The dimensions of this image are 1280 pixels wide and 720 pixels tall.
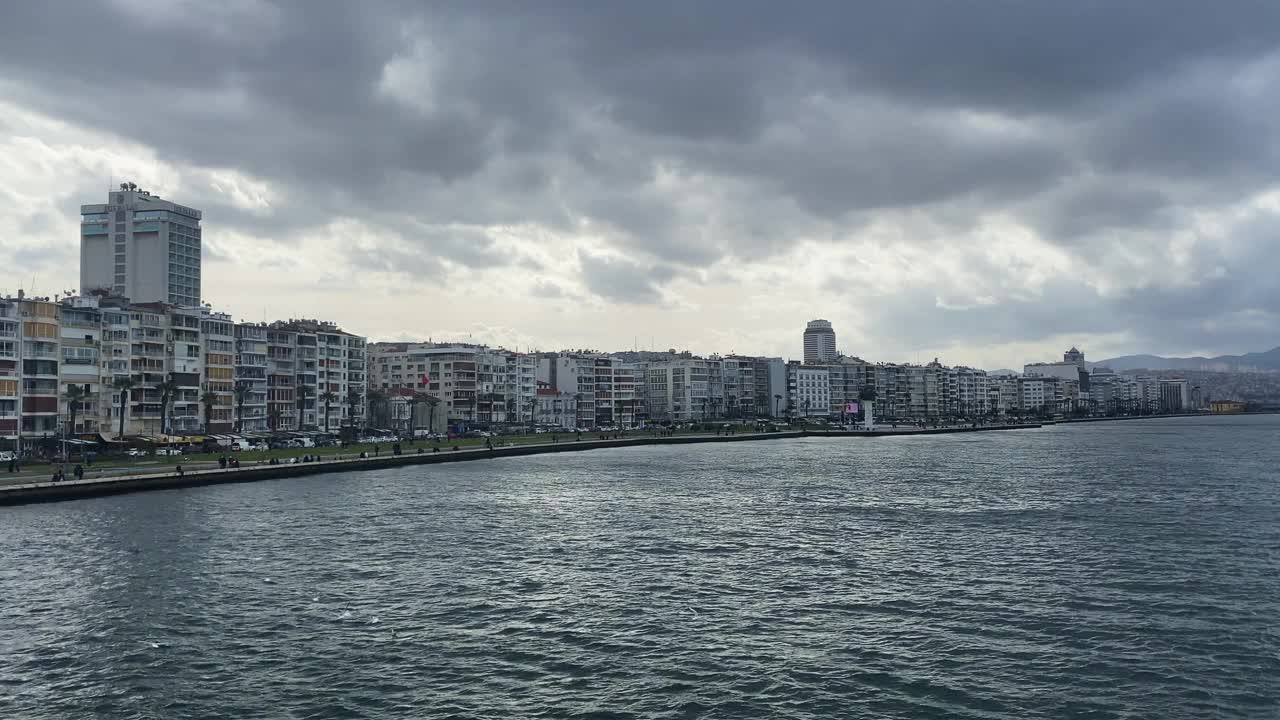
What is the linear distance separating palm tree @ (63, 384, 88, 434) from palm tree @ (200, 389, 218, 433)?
14.0 m

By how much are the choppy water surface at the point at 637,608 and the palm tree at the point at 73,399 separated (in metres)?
43.9

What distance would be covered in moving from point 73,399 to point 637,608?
307ft

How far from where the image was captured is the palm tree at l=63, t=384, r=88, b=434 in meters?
105

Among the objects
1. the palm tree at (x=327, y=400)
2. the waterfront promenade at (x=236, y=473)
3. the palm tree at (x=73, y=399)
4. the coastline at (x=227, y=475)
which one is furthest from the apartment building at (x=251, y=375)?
the coastline at (x=227, y=475)

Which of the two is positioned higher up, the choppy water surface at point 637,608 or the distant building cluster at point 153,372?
the distant building cluster at point 153,372

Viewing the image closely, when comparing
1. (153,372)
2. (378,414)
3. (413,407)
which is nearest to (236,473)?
(153,372)

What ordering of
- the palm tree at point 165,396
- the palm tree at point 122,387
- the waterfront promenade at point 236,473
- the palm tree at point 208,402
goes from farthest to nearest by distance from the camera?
the palm tree at point 208,402
the palm tree at point 165,396
the palm tree at point 122,387
the waterfront promenade at point 236,473

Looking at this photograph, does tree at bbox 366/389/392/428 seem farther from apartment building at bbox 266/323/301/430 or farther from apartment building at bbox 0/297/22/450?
apartment building at bbox 0/297/22/450

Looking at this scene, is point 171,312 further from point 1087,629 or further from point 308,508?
point 1087,629

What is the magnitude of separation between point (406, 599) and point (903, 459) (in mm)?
102464

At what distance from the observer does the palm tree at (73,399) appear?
344ft

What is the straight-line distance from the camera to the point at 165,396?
117 metres

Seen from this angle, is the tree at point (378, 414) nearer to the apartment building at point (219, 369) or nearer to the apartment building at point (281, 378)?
the apartment building at point (281, 378)

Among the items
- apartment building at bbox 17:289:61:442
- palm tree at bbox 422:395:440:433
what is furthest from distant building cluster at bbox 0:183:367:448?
palm tree at bbox 422:395:440:433
